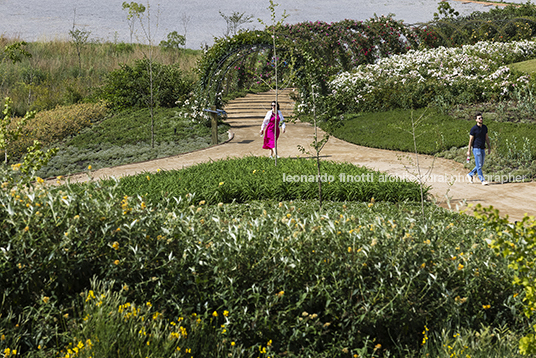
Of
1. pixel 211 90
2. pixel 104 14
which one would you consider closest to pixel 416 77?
pixel 211 90

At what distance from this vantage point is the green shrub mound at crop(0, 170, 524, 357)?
3088 mm

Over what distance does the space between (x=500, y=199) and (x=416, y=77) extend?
871 cm

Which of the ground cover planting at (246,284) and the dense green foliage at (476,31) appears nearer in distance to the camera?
the ground cover planting at (246,284)

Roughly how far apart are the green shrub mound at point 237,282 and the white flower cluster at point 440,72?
11564mm

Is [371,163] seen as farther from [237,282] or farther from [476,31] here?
[476,31]

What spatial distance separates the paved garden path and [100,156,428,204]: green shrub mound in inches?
19.6

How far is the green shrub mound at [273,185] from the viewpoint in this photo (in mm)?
6887

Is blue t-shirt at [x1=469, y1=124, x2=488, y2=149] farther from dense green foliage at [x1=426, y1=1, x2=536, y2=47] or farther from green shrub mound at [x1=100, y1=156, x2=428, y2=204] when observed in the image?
dense green foliage at [x1=426, y1=1, x2=536, y2=47]

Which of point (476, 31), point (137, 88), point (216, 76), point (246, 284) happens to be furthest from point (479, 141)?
point (476, 31)

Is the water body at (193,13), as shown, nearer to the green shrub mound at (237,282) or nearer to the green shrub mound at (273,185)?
the green shrub mound at (273,185)

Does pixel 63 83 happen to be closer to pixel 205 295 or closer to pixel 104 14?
pixel 205 295

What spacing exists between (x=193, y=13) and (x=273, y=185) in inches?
1856

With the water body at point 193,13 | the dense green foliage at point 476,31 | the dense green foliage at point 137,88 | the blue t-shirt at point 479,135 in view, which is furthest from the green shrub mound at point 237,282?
the water body at point 193,13

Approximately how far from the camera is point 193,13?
4997 centimetres
